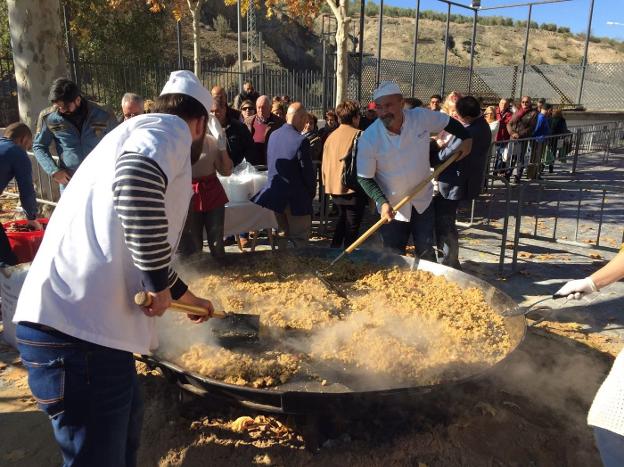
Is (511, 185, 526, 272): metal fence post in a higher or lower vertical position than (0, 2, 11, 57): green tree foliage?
lower

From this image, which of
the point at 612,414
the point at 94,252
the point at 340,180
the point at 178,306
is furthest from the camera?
the point at 340,180

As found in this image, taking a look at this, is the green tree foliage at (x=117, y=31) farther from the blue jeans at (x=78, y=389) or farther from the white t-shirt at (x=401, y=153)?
the blue jeans at (x=78, y=389)

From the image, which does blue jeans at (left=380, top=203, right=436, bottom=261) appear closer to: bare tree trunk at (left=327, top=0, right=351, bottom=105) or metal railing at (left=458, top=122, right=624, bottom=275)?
metal railing at (left=458, top=122, right=624, bottom=275)

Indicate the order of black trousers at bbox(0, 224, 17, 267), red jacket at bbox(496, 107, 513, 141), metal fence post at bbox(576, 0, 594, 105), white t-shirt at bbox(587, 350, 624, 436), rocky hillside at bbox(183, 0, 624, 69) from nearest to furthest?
white t-shirt at bbox(587, 350, 624, 436)
black trousers at bbox(0, 224, 17, 267)
red jacket at bbox(496, 107, 513, 141)
metal fence post at bbox(576, 0, 594, 105)
rocky hillside at bbox(183, 0, 624, 69)

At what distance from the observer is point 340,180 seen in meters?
5.52

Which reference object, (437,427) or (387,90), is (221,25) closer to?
(387,90)

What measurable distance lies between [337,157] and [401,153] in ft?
5.14

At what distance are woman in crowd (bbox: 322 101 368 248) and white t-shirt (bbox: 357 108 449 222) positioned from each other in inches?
49.1

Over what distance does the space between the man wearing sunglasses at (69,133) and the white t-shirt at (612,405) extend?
15.5 feet

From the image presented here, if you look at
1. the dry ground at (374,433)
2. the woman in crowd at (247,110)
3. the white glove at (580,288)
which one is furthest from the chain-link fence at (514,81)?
the white glove at (580,288)

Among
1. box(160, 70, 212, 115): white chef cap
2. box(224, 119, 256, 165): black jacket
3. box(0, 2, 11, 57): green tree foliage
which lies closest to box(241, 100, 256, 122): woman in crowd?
box(224, 119, 256, 165): black jacket

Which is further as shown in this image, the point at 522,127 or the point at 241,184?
the point at 522,127

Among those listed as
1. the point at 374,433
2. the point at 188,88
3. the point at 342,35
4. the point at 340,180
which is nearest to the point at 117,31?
the point at 342,35

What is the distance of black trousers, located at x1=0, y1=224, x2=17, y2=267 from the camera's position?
13.4ft
